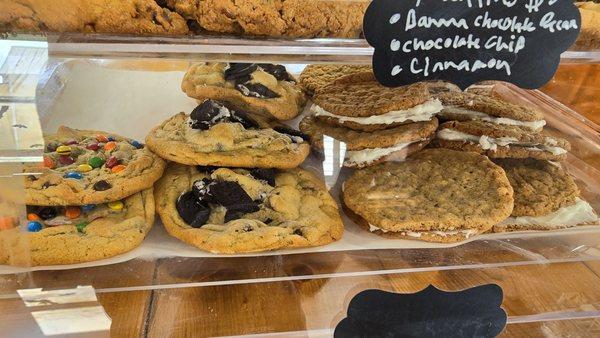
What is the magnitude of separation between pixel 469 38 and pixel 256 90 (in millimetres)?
512

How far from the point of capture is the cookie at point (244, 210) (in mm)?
976

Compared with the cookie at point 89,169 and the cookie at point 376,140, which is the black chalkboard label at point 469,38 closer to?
the cookie at point 376,140

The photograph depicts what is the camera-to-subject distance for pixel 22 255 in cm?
91

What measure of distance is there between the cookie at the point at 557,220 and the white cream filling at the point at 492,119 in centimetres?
21

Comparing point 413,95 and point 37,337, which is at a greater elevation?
point 413,95

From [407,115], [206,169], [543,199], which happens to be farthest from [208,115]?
[543,199]

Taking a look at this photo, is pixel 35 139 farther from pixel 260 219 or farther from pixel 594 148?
pixel 594 148

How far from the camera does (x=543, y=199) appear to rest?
1.19 m

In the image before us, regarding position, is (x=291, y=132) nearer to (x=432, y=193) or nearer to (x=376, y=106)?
(x=376, y=106)

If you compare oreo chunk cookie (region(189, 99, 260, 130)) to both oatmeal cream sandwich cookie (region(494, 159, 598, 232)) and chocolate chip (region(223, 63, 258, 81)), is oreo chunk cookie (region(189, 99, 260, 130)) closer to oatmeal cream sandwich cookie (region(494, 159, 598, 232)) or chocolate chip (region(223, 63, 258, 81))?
chocolate chip (region(223, 63, 258, 81))

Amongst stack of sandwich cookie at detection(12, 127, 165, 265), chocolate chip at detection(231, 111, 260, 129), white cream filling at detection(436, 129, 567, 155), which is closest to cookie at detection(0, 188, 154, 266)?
stack of sandwich cookie at detection(12, 127, 165, 265)

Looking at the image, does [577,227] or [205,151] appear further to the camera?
[577,227]

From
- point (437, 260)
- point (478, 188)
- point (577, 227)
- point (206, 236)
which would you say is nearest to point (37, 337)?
point (206, 236)

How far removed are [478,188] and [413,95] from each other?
26 centimetres
